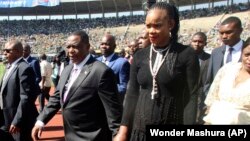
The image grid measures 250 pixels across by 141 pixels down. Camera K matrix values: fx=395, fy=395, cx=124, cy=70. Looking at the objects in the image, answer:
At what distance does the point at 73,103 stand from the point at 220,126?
71.9 inches

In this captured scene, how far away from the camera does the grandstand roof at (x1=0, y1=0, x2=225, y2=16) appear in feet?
180

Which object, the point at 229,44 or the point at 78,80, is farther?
the point at 229,44

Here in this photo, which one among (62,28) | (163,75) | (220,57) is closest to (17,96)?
(220,57)

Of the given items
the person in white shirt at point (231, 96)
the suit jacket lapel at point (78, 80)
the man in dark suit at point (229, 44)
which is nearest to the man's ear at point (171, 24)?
the person in white shirt at point (231, 96)

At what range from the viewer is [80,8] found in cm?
5712

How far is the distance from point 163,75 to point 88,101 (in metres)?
1.24

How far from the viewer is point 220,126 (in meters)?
2.38

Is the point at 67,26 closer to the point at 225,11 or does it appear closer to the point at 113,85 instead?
the point at 225,11

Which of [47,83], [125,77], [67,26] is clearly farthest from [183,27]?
[125,77]

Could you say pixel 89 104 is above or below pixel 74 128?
above

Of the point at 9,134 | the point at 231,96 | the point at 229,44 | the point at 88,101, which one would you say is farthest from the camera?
the point at 9,134

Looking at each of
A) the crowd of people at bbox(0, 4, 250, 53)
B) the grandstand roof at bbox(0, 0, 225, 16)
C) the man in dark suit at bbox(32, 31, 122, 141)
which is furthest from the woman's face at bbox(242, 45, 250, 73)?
the grandstand roof at bbox(0, 0, 225, 16)

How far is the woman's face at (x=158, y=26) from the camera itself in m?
2.81

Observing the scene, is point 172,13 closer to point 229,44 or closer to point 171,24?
point 171,24
